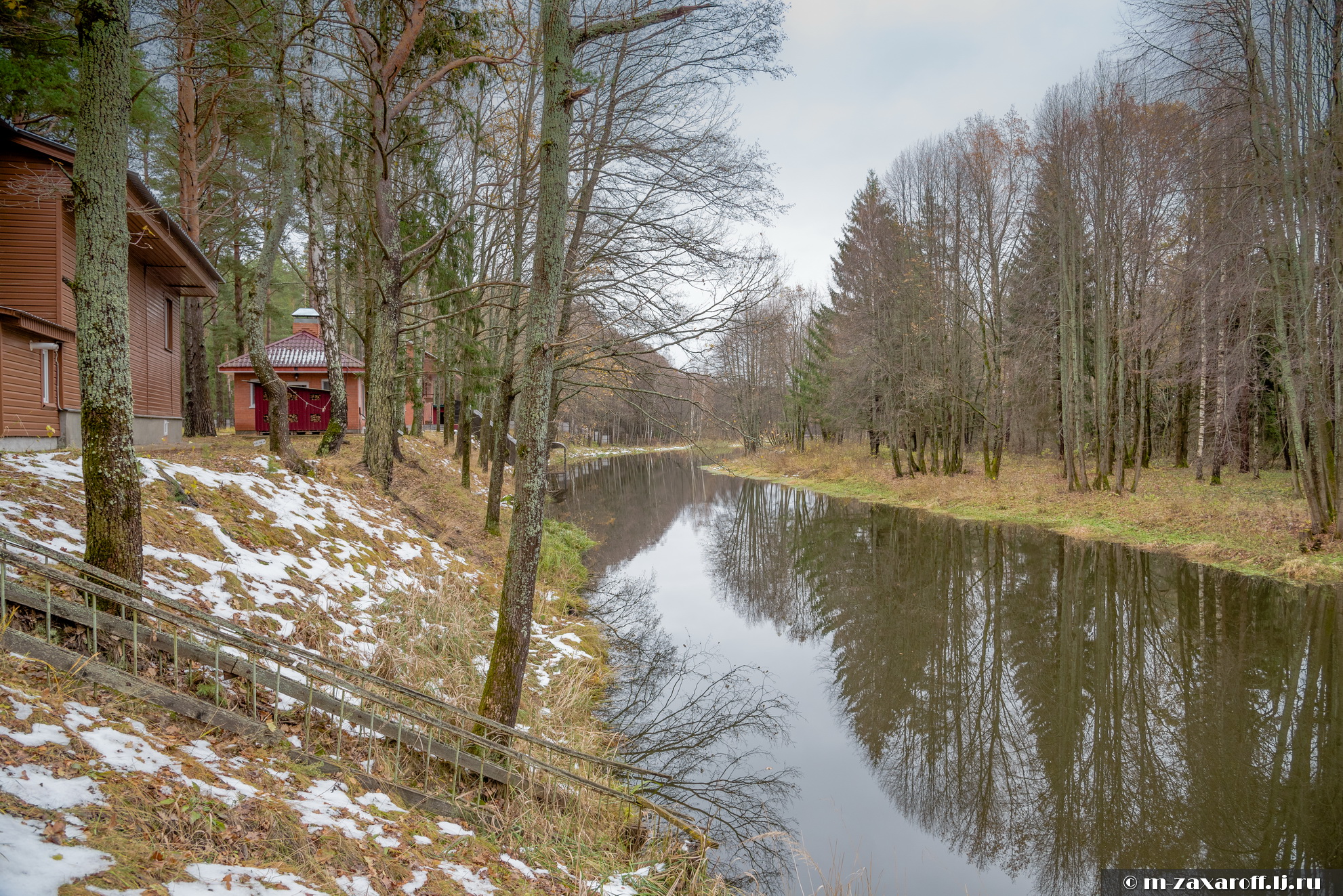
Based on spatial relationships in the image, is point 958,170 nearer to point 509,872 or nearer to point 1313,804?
point 1313,804

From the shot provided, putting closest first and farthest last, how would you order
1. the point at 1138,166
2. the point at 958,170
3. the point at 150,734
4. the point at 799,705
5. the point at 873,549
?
the point at 150,734 < the point at 799,705 < the point at 873,549 < the point at 1138,166 < the point at 958,170

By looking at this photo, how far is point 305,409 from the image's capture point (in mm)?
21594

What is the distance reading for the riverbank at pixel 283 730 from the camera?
2.33m

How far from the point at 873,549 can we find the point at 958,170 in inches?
563

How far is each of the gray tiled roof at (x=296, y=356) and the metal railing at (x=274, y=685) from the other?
19.2m

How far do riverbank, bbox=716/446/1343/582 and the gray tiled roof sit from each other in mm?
14254

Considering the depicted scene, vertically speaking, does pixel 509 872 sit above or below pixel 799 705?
above

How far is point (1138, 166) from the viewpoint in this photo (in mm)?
16562

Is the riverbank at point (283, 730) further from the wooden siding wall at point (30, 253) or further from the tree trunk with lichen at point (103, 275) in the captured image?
the wooden siding wall at point (30, 253)

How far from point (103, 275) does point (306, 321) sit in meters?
24.1

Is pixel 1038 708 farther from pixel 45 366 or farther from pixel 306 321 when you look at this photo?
pixel 306 321

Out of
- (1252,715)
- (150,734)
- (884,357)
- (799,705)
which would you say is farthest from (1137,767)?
(884,357)

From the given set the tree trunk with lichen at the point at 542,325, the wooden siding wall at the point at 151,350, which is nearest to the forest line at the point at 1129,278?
the tree trunk with lichen at the point at 542,325

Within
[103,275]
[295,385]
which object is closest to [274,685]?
[103,275]
